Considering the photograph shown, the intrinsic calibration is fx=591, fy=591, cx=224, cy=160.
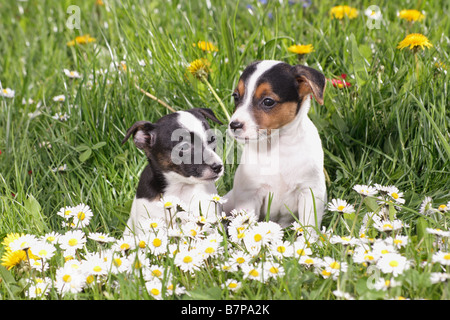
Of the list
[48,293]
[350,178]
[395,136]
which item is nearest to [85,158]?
[48,293]

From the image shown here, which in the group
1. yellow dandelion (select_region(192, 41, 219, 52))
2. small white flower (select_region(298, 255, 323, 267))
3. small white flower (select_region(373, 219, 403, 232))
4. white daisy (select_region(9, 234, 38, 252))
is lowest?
small white flower (select_region(298, 255, 323, 267))

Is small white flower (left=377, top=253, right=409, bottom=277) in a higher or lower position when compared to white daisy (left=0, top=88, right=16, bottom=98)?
lower

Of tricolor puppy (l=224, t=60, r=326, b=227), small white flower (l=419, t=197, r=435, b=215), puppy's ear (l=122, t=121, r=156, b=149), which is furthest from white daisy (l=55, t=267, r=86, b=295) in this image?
small white flower (l=419, t=197, r=435, b=215)

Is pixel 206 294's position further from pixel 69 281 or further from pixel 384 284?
pixel 384 284

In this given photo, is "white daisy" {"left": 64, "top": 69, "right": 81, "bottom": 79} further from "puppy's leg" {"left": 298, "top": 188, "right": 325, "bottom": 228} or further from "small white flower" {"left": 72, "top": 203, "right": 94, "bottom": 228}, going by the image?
"puppy's leg" {"left": 298, "top": 188, "right": 325, "bottom": 228}

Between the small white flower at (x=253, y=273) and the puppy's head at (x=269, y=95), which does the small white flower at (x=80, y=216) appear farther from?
the small white flower at (x=253, y=273)

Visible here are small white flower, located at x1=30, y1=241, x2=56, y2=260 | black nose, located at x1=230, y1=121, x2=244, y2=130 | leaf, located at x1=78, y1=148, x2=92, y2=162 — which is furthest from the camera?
leaf, located at x1=78, y1=148, x2=92, y2=162

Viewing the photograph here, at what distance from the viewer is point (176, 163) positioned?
11.8 feet

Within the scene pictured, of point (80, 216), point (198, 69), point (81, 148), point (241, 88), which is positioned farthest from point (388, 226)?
point (81, 148)

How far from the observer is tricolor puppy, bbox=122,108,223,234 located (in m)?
3.51

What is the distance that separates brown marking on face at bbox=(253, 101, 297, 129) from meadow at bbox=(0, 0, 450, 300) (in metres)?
0.53

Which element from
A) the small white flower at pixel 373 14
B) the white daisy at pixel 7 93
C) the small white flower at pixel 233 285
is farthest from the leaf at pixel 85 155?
the small white flower at pixel 373 14

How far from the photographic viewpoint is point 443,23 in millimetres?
5809

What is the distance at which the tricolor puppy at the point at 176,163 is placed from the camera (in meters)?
3.51
